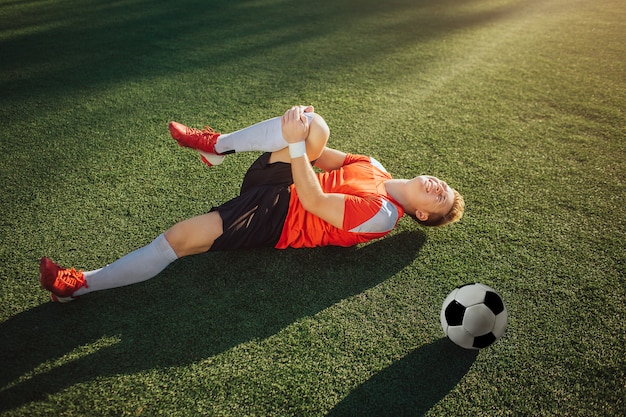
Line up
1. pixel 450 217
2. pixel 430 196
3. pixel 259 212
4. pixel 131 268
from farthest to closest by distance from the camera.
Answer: pixel 450 217, pixel 430 196, pixel 259 212, pixel 131 268

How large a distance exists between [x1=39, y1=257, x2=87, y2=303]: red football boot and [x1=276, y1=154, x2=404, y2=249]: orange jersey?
3.07ft

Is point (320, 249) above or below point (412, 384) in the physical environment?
above

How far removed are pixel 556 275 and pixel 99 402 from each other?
2.21m

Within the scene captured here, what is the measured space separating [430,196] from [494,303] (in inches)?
24.9

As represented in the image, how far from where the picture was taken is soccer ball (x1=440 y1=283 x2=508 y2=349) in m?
1.77

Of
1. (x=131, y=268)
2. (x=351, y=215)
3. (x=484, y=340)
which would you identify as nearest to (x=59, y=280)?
(x=131, y=268)

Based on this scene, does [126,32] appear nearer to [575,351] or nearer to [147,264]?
[147,264]

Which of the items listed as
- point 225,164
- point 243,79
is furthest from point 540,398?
point 243,79

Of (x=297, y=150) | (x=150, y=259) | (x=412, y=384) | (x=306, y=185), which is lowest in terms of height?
(x=412, y=384)

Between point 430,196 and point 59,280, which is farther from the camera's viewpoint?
point 430,196

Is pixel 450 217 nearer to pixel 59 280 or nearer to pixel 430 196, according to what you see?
pixel 430 196

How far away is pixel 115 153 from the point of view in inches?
115

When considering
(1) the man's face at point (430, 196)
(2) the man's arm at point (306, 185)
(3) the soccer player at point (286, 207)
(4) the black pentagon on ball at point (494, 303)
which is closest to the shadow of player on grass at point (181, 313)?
(3) the soccer player at point (286, 207)

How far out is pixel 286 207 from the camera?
211 cm
